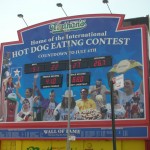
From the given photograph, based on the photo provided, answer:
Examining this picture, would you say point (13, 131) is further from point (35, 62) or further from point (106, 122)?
point (106, 122)

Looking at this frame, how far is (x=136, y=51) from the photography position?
25672 millimetres

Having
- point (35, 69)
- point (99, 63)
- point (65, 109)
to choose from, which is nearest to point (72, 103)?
point (65, 109)

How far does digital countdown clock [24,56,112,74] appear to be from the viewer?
87.2 feet

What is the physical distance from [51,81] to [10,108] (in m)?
4.08

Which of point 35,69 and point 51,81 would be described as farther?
point 35,69

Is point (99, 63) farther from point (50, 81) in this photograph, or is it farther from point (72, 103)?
point (50, 81)

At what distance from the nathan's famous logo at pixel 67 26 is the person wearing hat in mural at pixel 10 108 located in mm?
5993

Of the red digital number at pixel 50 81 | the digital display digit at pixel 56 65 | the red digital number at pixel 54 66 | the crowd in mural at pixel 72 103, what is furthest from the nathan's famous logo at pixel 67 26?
→ the crowd in mural at pixel 72 103

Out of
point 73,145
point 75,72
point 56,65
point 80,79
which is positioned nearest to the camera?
point 73,145

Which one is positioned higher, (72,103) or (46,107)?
(72,103)

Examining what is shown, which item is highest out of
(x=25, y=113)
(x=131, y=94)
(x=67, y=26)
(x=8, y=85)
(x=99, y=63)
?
(x=67, y=26)

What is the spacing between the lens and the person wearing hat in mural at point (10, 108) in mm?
29131

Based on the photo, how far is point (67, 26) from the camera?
28.8 metres

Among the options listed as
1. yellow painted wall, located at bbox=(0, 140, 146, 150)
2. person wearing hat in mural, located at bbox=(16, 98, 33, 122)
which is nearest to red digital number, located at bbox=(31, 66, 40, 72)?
person wearing hat in mural, located at bbox=(16, 98, 33, 122)
